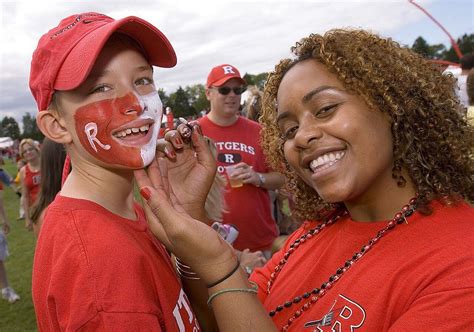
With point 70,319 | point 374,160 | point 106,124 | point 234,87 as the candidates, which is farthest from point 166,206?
point 234,87

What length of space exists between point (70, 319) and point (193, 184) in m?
0.87

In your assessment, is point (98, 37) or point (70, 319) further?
point (98, 37)

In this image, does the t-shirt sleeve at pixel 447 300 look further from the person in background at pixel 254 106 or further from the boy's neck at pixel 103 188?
the person in background at pixel 254 106

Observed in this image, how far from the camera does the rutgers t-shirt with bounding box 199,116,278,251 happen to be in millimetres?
4312

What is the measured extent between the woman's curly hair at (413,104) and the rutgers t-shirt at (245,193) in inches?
107

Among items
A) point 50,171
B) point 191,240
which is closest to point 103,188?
point 191,240

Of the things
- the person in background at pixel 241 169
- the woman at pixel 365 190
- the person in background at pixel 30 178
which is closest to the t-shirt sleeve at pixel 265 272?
the woman at pixel 365 190

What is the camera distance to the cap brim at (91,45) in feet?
4.61

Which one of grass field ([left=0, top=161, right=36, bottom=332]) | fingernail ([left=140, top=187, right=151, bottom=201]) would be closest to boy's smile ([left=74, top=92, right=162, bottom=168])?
fingernail ([left=140, top=187, right=151, bottom=201])

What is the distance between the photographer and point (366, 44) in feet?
5.43

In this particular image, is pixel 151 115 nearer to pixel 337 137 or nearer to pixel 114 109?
pixel 114 109

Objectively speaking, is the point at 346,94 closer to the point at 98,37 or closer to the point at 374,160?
the point at 374,160

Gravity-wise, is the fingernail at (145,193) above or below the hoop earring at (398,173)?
above

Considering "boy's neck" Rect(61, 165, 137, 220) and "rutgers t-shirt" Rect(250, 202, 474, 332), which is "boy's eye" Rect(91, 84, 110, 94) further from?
"rutgers t-shirt" Rect(250, 202, 474, 332)
